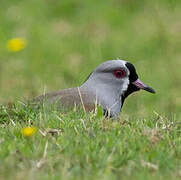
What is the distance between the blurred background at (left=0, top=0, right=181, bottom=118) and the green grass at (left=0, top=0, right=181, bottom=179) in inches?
0.9

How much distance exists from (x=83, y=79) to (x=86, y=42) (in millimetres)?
2154

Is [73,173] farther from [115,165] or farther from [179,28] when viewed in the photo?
[179,28]

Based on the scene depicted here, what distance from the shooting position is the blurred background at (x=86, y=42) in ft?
41.7

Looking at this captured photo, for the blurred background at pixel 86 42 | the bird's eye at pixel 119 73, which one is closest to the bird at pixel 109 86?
the bird's eye at pixel 119 73

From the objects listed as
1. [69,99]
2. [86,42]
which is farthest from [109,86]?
[86,42]

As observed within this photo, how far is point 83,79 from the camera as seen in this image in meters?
12.6

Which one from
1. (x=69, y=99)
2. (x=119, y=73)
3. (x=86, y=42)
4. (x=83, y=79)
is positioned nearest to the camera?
(x=69, y=99)

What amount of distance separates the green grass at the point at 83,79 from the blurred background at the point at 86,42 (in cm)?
2

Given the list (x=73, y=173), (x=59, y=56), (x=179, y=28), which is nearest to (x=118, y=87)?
(x=73, y=173)

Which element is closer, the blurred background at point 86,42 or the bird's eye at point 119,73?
the bird's eye at point 119,73

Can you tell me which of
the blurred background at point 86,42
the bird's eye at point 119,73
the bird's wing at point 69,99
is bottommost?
the blurred background at point 86,42

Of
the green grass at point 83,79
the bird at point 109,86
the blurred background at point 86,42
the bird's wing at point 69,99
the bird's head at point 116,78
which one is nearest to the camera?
the green grass at point 83,79

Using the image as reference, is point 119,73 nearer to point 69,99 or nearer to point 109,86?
point 109,86

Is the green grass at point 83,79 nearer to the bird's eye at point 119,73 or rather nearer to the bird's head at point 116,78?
the bird's head at point 116,78
